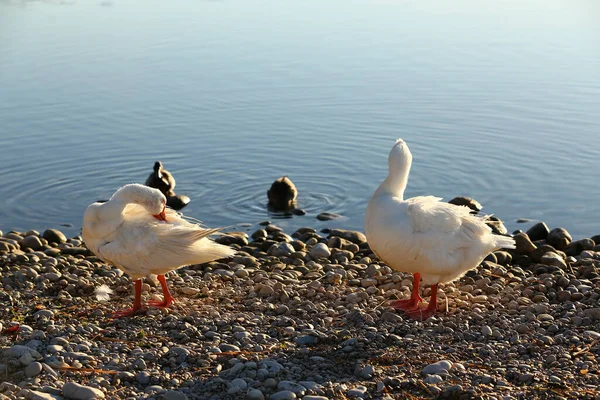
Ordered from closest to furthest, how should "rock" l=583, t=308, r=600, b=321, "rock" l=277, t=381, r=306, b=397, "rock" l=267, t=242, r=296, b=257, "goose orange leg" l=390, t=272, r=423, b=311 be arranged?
"rock" l=277, t=381, r=306, b=397
"rock" l=583, t=308, r=600, b=321
"goose orange leg" l=390, t=272, r=423, b=311
"rock" l=267, t=242, r=296, b=257

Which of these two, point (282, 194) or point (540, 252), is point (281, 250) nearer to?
point (282, 194)

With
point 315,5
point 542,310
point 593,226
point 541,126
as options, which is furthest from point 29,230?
point 315,5

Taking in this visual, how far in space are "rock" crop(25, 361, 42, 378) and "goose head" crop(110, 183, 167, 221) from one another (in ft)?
8.34

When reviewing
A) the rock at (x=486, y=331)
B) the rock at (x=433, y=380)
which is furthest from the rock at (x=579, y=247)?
the rock at (x=433, y=380)

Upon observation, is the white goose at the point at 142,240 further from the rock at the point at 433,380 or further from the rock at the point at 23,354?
the rock at the point at 433,380

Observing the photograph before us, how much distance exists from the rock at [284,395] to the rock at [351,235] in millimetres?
5761

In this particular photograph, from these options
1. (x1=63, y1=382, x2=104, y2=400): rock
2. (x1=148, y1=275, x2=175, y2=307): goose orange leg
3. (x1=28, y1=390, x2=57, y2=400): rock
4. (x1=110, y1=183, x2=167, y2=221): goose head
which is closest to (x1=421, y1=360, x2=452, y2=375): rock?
(x1=63, y1=382, x2=104, y2=400): rock

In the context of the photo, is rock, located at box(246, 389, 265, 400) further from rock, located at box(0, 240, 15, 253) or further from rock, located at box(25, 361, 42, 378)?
rock, located at box(0, 240, 15, 253)

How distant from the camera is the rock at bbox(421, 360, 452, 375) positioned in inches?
266

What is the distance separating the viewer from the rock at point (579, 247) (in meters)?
11.4

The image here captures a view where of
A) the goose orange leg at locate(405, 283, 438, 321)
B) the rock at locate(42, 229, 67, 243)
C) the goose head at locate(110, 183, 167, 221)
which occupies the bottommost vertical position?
the rock at locate(42, 229, 67, 243)

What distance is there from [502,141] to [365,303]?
868cm

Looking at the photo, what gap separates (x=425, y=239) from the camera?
27.5 feet

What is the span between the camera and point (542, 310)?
28.0 feet
